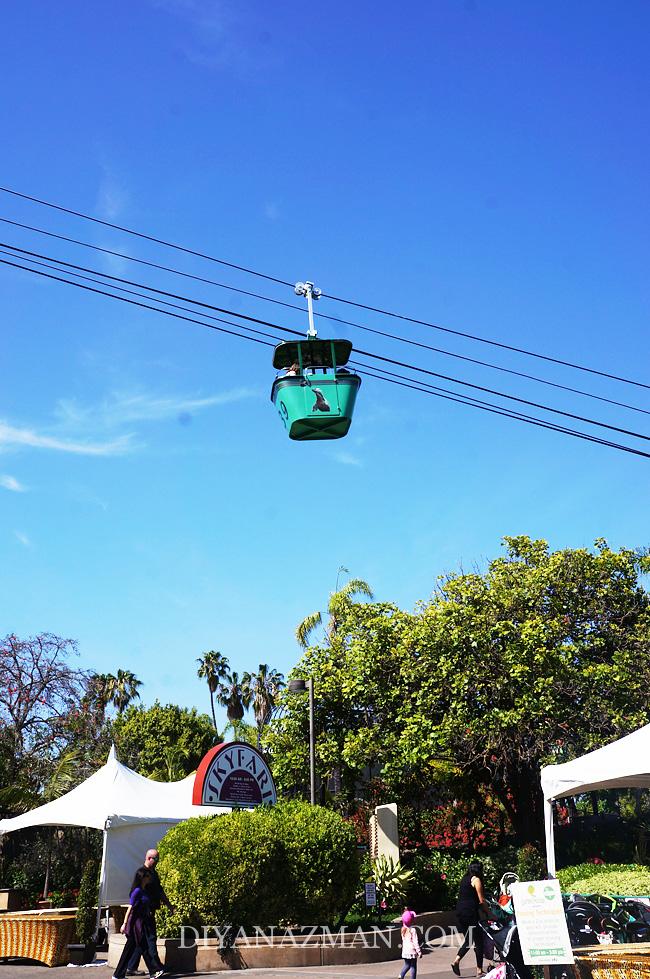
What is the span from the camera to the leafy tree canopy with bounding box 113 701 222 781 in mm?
49062

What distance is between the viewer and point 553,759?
25.3 m

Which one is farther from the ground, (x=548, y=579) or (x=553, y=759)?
(x=548, y=579)

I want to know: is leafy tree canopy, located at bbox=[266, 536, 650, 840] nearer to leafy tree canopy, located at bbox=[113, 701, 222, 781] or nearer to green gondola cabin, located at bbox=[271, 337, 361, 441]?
green gondola cabin, located at bbox=[271, 337, 361, 441]

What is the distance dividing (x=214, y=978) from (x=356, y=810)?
1737 centimetres

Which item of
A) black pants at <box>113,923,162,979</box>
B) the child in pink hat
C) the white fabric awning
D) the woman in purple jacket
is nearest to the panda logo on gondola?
the white fabric awning

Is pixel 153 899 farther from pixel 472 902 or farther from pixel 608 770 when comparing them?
pixel 608 770

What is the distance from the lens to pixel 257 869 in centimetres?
1434

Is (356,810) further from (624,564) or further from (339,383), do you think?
(339,383)

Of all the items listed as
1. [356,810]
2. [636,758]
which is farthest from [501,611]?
[636,758]

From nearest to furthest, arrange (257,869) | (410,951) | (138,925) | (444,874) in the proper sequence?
(410,951), (138,925), (257,869), (444,874)

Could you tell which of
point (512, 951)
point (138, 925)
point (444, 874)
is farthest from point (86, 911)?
point (444, 874)

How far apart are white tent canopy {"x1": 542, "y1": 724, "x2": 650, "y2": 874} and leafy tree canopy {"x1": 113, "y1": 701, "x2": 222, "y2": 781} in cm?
3806

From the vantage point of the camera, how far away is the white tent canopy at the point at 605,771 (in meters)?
11.2

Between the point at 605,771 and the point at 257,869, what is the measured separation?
615 cm
